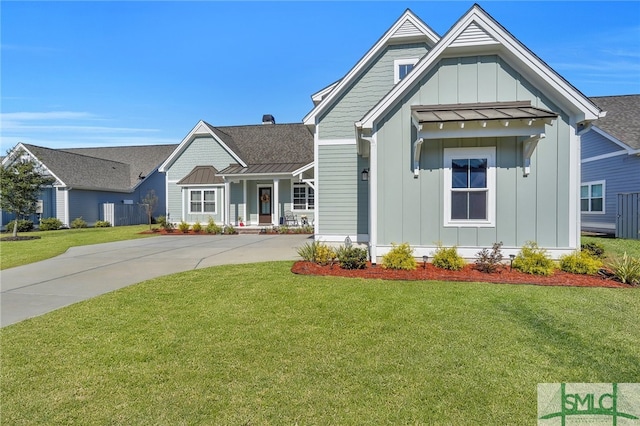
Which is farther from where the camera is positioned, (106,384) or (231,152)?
(231,152)

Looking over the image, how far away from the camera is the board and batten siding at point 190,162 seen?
2186cm

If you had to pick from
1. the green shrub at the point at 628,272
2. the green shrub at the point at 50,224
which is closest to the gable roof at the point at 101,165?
the green shrub at the point at 50,224

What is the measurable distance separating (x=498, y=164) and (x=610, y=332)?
4.55 metres

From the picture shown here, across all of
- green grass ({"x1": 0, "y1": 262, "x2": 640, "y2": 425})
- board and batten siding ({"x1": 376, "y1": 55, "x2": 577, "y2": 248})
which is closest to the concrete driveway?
green grass ({"x1": 0, "y1": 262, "x2": 640, "y2": 425})

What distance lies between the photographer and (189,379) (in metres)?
3.18

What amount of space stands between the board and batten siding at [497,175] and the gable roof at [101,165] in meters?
25.6

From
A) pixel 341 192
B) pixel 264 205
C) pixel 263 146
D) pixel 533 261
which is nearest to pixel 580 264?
pixel 533 261

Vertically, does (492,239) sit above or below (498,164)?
below

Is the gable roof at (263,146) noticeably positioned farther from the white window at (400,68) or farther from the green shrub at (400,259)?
the green shrub at (400,259)

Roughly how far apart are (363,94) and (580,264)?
27.7ft

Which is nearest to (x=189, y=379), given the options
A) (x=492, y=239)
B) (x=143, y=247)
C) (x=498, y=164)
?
(x=492, y=239)

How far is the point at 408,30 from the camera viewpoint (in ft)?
36.7

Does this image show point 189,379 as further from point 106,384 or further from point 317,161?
point 317,161

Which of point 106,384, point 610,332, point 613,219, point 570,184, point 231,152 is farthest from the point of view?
point 231,152
